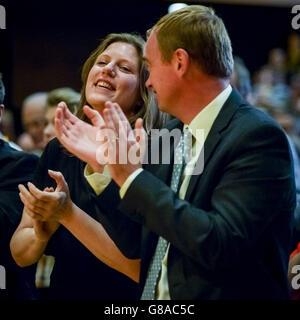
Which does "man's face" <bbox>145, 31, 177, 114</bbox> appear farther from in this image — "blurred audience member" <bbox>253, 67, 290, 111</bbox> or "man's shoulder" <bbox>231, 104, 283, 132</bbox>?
"blurred audience member" <bbox>253, 67, 290, 111</bbox>

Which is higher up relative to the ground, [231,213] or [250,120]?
[250,120]

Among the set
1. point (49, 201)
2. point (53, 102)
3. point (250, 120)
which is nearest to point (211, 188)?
point (250, 120)

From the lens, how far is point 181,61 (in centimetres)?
173

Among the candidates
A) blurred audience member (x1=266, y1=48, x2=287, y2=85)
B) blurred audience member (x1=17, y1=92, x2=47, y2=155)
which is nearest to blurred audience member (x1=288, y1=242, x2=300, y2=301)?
blurred audience member (x1=17, y1=92, x2=47, y2=155)

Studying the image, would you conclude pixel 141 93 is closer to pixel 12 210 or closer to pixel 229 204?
pixel 12 210

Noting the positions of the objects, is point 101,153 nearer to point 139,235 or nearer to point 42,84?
point 139,235

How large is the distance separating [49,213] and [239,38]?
4.41 meters

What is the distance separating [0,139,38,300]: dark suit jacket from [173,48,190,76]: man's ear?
771 mm

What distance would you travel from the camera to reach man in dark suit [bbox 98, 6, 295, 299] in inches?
62.1

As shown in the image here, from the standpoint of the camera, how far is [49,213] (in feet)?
6.26

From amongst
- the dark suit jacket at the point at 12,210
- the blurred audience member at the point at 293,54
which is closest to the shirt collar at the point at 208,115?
the dark suit jacket at the point at 12,210

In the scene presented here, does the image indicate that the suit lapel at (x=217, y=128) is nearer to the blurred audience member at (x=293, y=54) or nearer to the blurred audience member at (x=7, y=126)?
the blurred audience member at (x=7, y=126)

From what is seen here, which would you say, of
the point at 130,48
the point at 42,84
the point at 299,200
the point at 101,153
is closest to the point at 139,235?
the point at 101,153

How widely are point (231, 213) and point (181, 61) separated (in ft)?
1.34
